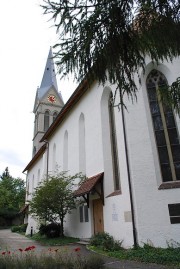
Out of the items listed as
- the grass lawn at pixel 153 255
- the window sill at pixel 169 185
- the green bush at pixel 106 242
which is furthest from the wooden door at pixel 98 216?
→ the window sill at pixel 169 185

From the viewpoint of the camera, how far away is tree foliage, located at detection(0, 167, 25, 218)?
45.3m

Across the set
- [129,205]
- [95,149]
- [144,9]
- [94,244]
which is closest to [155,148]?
[129,205]

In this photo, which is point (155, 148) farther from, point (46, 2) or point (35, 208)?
point (35, 208)

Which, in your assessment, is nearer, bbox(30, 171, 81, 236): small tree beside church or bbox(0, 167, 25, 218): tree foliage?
bbox(30, 171, 81, 236): small tree beside church

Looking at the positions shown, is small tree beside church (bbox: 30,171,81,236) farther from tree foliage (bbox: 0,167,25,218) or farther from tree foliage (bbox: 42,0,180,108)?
tree foliage (bbox: 0,167,25,218)

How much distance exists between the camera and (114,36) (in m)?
4.96

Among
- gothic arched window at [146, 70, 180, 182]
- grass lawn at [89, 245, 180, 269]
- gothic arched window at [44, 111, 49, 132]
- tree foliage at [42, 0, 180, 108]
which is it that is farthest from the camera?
gothic arched window at [44, 111, 49, 132]

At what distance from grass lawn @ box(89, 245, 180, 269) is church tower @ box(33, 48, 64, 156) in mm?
33098

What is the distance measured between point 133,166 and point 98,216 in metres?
4.02

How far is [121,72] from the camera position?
5.40 m

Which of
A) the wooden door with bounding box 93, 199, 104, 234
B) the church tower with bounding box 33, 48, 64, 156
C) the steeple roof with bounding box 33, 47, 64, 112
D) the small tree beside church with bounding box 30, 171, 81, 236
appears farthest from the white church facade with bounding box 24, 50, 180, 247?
the steeple roof with bounding box 33, 47, 64, 112

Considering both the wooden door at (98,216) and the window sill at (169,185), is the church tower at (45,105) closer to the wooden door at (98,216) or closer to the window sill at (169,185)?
the wooden door at (98,216)

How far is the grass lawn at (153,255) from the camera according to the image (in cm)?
740

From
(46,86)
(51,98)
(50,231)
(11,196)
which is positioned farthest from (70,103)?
(11,196)
